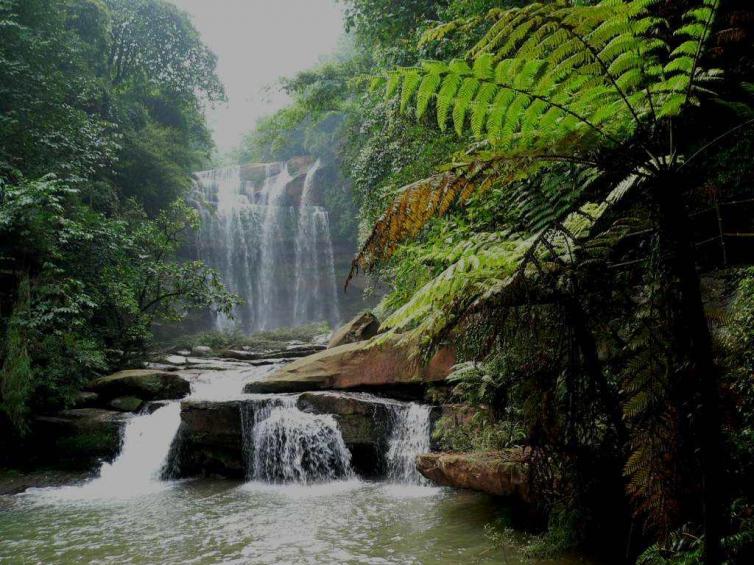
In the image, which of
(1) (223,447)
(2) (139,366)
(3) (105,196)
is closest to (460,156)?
(1) (223,447)

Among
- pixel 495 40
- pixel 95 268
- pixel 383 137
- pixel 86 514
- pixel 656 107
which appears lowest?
pixel 86 514

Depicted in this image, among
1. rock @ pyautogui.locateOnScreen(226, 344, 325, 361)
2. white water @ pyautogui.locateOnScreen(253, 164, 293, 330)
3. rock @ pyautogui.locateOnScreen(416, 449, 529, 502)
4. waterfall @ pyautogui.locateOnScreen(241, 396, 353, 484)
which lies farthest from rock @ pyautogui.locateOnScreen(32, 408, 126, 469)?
white water @ pyautogui.locateOnScreen(253, 164, 293, 330)

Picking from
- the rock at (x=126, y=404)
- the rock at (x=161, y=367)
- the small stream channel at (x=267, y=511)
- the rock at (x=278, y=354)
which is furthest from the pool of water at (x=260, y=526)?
the rock at (x=278, y=354)

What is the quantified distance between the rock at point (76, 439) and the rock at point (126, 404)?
21.1 inches

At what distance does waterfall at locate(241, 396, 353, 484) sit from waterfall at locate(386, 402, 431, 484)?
0.80 m

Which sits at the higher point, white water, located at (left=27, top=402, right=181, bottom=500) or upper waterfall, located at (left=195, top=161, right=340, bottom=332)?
upper waterfall, located at (left=195, top=161, right=340, bottom=332)

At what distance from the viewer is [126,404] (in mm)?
10312

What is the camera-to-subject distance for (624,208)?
9.49ft

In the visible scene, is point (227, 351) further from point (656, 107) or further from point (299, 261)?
point (656, 107)

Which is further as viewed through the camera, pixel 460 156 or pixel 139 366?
pixel 139 366

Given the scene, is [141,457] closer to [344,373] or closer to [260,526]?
[344,373]

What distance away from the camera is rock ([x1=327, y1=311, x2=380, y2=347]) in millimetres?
11271

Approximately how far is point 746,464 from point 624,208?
1.59 meters

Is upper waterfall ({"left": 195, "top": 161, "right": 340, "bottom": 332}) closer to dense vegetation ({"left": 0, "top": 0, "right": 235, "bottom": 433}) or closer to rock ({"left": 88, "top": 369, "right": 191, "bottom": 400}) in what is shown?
dense vegetation ({"left": 0, "top": 0, "right": 235, "bottom": 433})
